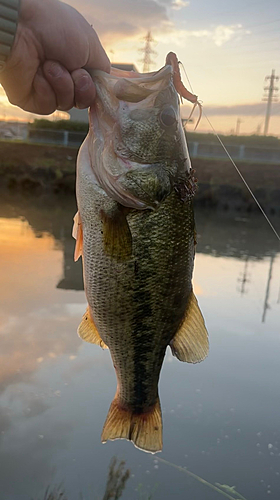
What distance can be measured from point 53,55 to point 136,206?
62 cm

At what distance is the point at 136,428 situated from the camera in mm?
1826

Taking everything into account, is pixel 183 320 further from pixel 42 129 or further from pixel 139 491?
pixel 42 129

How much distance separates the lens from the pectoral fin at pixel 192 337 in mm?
1748

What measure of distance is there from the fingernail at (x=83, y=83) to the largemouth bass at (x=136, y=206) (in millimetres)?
50

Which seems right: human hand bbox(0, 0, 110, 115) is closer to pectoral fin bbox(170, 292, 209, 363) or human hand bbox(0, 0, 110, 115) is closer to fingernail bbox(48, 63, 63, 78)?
fingernail bbox(48, 63, 63, 78)

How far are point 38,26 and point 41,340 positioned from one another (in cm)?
424

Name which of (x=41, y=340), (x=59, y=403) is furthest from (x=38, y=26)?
(x=41, y=340)

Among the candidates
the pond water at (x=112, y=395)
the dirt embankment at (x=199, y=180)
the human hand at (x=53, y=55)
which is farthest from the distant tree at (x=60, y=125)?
the human hand at (x=53, y=55)

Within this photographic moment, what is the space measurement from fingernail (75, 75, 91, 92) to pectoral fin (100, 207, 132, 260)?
43 centimetres

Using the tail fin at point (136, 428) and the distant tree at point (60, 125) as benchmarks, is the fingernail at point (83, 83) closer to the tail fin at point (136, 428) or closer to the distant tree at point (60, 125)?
the tail fin at point (136, 428)

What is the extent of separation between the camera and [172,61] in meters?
1.61

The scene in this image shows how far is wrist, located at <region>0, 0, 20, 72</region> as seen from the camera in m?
1.49

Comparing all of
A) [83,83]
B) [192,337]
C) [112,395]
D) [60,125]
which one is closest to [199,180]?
[60,125]

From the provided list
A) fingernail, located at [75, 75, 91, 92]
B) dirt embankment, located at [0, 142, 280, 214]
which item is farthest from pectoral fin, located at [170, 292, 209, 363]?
dirt embankment, located at [0, 142, 280, 214]
